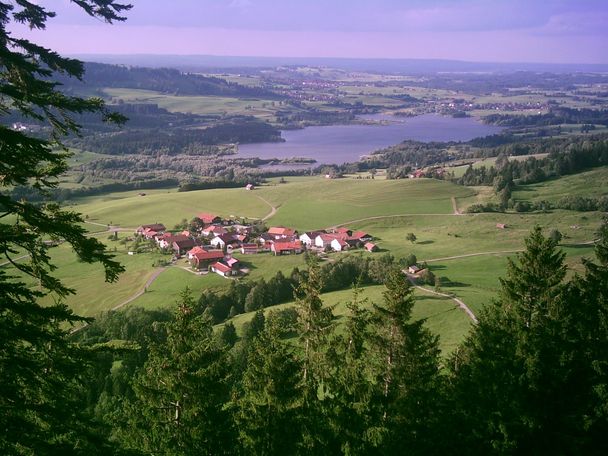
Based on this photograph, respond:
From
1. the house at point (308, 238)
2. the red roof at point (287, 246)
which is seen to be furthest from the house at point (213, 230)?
the house at point (308, 238)

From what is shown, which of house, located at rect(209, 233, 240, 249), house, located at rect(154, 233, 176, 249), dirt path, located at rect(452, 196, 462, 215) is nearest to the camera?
house, located at rect(154, 233, 176, 249)

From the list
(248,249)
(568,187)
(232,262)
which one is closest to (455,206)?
(568,187)

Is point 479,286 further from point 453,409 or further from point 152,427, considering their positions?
point 152,427

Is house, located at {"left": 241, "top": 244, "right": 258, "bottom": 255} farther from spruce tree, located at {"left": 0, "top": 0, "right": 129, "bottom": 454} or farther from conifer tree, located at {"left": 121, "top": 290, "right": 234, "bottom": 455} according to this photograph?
spruce tree, located at {"left": 0, "top": 0, "right": 129, "bottom": 454}

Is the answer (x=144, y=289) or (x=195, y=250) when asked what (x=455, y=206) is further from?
(x=144, y=289)

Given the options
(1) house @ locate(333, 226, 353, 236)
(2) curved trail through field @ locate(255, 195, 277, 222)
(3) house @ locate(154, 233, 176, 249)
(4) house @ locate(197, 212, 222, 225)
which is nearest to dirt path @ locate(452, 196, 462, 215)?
(1) house @ locate(333, 226, 353, 236)

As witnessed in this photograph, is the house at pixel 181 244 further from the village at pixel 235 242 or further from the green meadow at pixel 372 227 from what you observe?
the green meadow at pixel 372 227
